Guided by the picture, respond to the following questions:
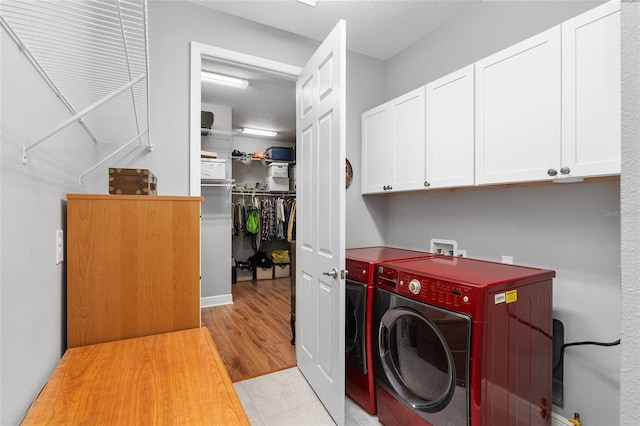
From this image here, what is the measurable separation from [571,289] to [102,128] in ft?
9.59

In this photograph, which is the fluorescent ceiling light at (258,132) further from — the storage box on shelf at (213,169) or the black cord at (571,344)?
the black cord at (571,344)

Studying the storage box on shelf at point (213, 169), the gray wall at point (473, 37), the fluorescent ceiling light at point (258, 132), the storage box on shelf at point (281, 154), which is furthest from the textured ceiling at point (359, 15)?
the fluorescent ceiling light at point (258, 132)

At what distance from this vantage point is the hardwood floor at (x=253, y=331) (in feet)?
7.88

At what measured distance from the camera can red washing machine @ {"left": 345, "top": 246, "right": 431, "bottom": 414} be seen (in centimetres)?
181

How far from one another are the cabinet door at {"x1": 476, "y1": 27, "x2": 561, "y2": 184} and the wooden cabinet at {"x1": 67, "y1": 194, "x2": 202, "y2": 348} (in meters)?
1.65

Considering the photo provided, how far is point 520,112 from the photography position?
157 centimetres

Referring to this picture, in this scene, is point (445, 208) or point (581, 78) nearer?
point (581, 78)

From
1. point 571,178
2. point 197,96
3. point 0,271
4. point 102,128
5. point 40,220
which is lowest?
point 0,271

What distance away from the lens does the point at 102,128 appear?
183 cm

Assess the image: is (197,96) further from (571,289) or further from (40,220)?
(571,289)

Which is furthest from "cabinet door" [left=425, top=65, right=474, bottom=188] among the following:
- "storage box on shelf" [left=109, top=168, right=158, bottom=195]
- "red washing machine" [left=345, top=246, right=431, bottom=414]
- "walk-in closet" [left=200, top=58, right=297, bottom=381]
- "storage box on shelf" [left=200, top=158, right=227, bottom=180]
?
"storage box on shelf" [left=200, top=158, right=227, bottom=180]

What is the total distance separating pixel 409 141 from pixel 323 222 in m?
0.98

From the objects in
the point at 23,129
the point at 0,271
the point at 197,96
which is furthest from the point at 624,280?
the point at 197,96

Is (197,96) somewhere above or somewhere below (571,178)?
above
